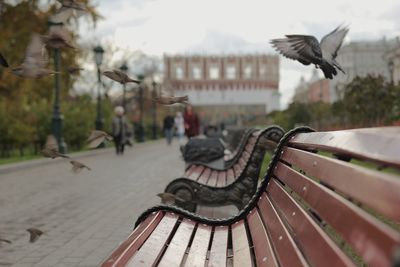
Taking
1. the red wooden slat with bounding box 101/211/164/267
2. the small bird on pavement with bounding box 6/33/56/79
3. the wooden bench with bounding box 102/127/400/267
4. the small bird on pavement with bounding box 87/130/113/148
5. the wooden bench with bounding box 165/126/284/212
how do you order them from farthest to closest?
the wooden bench with bounding box 165/126/284/212 → the small bird on pavement with bounding box 87/130/113/148 → the small bird on pavement with bounding box 6/33/56/79 → the red wooden slat with bounding box 101/211/164/267 → the wooden bench with bounding box 102/127/400/267

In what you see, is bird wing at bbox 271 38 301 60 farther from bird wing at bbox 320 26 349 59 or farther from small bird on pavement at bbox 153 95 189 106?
small bird on pavement at bbox 153 95 189 106

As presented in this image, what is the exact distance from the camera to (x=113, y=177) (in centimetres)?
1269

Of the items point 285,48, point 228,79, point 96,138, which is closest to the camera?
point 96,138

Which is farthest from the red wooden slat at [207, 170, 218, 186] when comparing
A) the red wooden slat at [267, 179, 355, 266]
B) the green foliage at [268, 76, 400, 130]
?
the green foliage at [268, 76, 400, 130]

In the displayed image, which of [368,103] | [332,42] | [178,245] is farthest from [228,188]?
[368,103]

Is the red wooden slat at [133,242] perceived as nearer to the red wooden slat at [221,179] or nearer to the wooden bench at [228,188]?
the wooden bench at [228,188]

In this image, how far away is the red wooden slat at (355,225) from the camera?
132 cm

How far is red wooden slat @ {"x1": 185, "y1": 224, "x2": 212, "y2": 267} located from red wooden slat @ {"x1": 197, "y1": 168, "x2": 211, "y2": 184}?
2946 mm

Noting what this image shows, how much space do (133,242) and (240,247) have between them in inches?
22.5

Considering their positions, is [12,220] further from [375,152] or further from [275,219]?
[375,152]

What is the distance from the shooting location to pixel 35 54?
8.79 feet

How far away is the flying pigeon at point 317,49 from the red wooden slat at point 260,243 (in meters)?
1.12

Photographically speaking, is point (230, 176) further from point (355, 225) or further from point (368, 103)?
point (368, 103)

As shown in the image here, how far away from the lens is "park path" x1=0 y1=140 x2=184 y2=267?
5152 mm
